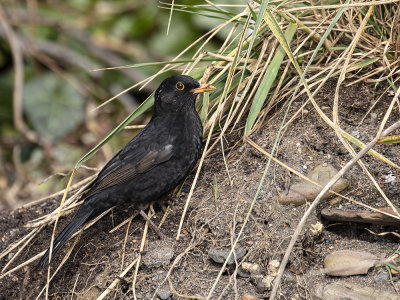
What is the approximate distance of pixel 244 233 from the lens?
3.16 meters

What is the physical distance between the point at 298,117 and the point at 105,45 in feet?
14.4

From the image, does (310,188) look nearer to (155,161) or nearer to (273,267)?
(273,267)

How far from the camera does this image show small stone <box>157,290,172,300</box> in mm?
3029

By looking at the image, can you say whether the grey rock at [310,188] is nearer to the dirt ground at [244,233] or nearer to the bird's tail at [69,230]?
the dirt ground at [244,233]

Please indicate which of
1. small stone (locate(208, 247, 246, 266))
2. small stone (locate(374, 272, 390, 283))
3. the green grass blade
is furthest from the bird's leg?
small stone (locate(374, 272, 390, 283))

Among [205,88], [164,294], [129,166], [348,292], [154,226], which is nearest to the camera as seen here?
[348,292]

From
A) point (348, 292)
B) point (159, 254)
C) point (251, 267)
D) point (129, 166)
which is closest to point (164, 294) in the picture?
point (159, 254)

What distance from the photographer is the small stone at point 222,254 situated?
3.04 meters

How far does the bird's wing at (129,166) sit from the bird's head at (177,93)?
344mm

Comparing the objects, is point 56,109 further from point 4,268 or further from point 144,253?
point 144,253

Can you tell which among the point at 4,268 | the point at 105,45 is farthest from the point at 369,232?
the point at 105,45

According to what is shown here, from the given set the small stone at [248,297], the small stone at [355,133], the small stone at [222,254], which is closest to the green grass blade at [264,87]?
the small stone at [355,133]

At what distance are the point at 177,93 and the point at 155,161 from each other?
509mm

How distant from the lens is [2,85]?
707 cm
